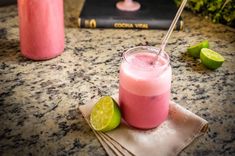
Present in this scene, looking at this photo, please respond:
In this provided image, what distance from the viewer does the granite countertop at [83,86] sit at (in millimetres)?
688

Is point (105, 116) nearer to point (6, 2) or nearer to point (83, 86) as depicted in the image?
point (83, 86)

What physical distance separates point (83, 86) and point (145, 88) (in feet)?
0.72

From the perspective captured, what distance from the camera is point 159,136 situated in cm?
69

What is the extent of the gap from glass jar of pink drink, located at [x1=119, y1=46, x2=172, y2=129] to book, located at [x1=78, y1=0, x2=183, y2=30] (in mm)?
384

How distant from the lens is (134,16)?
112 centimetres

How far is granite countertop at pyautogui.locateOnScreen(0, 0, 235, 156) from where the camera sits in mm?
688

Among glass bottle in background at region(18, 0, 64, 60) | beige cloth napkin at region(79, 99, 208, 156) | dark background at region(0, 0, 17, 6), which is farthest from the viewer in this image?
dark background at region(0, 0, 17, 6)

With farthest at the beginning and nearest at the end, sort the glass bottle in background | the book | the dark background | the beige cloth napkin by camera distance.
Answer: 1. the dark background
2. the book
3. the glass bottle in background
4. the beige cloth napkin

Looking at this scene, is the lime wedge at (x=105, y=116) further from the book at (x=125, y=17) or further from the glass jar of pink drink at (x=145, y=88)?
the book at (x=125, y=17)

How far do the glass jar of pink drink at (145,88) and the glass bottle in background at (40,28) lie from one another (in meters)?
0.27

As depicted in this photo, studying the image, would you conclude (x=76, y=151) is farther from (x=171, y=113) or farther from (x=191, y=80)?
(x=191, y=80)

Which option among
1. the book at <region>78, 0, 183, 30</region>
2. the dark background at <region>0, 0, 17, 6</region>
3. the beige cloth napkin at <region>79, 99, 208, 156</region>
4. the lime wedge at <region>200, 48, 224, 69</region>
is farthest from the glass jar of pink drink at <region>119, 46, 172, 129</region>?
the dark background at <region>0, 0, 17, 6</region>

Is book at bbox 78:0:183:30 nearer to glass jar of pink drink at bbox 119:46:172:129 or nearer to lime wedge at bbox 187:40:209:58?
lime wedge at bbox 187:40:209:58

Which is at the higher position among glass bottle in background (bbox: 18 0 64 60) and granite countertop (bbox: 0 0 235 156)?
glass bottle in background (bbox: 18 0 64 60)
